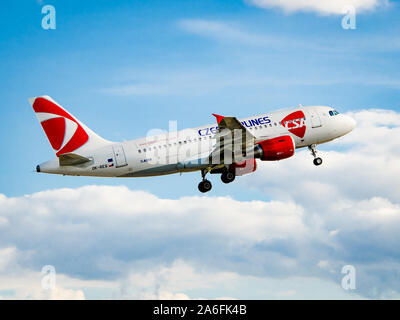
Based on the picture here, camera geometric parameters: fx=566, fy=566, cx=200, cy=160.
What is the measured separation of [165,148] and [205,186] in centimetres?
656

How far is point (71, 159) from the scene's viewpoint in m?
50.7

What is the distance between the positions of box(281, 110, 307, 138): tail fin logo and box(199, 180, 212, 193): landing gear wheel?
9577 mm

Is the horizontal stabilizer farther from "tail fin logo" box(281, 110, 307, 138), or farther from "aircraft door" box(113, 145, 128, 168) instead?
"tail fin logo" box(281, 110, 307, 138)

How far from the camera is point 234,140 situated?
5262cm

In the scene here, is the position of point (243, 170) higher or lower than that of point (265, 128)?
lower

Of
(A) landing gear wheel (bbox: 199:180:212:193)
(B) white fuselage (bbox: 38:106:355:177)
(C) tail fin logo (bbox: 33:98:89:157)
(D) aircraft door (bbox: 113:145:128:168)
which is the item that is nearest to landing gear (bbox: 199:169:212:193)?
(A) landing gear wheel (bbox: 199:180:212:193)

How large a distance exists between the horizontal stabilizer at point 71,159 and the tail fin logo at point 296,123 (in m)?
20.0

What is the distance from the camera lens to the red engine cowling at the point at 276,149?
53562mm

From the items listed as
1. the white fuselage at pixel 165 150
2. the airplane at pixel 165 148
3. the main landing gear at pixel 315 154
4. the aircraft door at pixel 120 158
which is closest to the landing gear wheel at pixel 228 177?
the airplane at pixel 165 148

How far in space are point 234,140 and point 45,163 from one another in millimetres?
17457

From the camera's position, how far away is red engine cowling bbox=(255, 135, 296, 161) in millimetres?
53562

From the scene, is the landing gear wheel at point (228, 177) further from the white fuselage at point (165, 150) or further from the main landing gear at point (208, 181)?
the white fuselage at point (165, 150)
